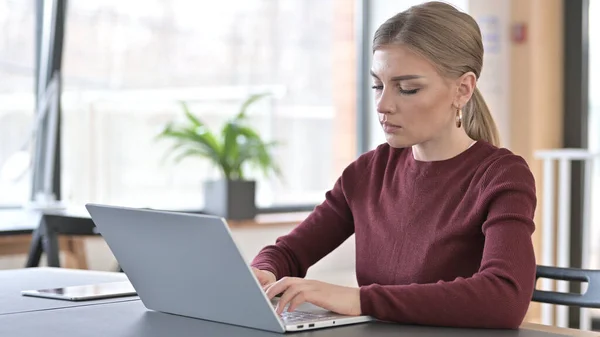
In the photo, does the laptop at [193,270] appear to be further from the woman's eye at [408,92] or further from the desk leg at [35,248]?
the desk leg at [35,248]

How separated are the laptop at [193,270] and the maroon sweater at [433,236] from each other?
143mm

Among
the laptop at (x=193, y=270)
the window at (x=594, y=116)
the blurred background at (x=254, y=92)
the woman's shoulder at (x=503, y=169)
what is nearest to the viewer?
the laptop at (x=193, y=270)

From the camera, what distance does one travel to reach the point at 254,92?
4496mm

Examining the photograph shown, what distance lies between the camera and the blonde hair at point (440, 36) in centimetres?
169

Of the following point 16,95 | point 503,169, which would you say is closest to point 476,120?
point 503,169

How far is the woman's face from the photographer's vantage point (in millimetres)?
1664

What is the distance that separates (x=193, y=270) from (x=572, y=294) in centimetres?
73

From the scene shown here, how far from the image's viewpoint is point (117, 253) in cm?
157

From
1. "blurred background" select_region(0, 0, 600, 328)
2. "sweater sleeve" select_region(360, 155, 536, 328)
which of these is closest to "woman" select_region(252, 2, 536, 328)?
"sweater sleeve" select_region(360, 155, 536, 328)

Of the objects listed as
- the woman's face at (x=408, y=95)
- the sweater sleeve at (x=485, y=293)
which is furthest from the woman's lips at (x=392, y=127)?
the sweater sleeve at (x=485, y=293)

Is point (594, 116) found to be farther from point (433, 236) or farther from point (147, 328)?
point (147, 328)

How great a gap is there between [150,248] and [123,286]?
416 millimetres

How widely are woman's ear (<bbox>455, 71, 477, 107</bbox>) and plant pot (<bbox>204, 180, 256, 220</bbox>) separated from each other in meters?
2.35

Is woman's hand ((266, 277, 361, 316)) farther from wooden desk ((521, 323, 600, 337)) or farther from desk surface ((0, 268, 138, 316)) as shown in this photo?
desk surface ((0, 268, 138, 316))
